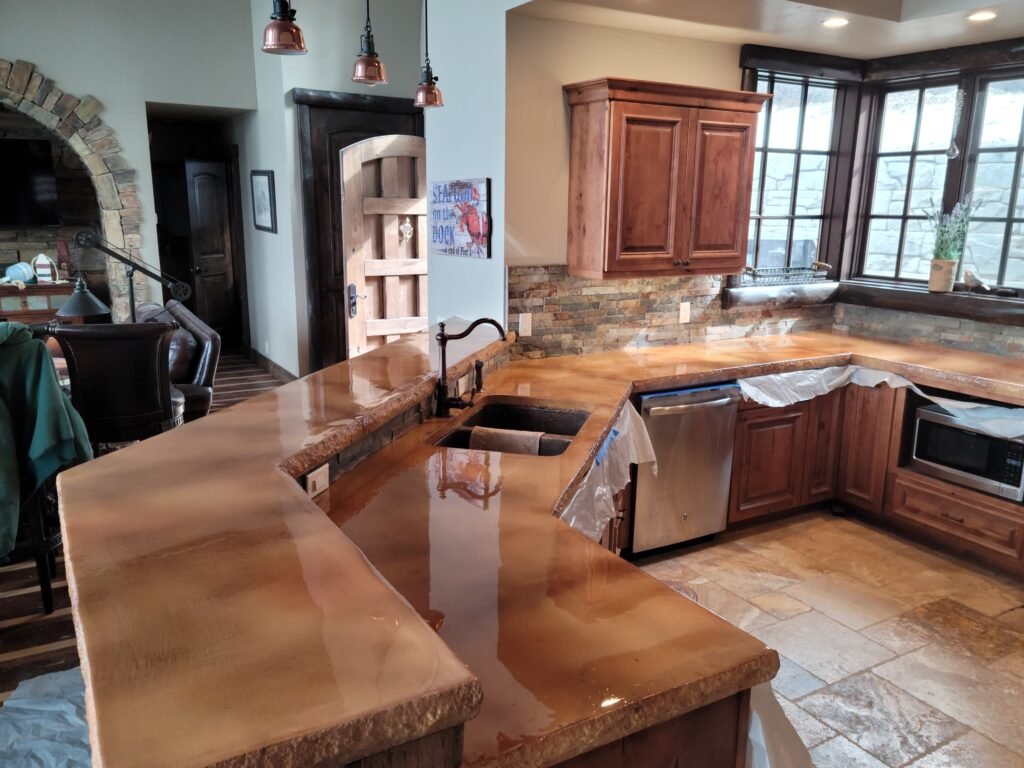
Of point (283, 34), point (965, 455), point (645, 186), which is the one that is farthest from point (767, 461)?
point (283, 34)

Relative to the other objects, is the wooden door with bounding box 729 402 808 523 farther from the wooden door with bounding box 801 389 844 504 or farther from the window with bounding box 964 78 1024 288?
the window with bounding box 964 78 1024 288

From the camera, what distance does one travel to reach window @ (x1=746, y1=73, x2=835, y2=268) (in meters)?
4.25

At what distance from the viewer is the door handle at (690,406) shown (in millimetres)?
3311

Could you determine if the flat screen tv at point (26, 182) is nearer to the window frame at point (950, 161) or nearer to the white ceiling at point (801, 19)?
the white ceiling at point (801, 19)

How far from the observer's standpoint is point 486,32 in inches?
132

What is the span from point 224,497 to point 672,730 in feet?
2.79

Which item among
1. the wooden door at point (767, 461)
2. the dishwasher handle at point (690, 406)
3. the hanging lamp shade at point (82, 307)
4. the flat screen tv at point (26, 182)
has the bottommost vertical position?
the wooden door at point (767, 461)

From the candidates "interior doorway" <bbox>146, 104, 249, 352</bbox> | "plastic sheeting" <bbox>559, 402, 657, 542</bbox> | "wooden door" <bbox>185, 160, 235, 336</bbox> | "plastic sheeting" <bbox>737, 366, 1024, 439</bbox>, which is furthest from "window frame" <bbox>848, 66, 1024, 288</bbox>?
"wooden door" <bbox>185, 160, 235, 336</bbox>

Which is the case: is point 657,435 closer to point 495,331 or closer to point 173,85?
point 495,331

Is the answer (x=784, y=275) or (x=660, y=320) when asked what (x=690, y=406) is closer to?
(x=660, y=320)

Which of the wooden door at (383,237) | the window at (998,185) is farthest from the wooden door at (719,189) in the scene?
the wooden door at (383,237)

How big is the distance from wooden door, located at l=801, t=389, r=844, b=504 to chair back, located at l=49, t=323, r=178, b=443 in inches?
130

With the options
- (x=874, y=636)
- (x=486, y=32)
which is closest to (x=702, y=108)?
(x=486, y=32)

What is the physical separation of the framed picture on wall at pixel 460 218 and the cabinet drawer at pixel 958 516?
8.00 feet
